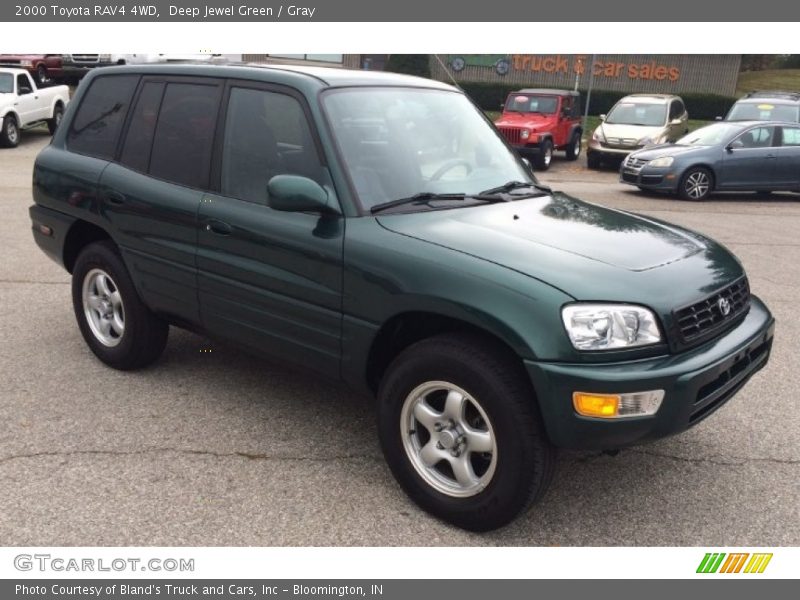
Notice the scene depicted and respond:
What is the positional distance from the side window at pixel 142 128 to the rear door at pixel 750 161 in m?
11.8

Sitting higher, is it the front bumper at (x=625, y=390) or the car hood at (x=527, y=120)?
the front bumper at (x=625, y=390)

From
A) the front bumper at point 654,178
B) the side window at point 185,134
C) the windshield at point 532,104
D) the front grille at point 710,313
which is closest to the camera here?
the front grille at point 710,313

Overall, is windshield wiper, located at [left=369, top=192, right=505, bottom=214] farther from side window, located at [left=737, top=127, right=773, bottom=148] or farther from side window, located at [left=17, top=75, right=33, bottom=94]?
side window, located at [left=17, top=75, right=33, bottom=94]

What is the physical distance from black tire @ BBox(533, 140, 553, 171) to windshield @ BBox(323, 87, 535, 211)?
1393 centimetres

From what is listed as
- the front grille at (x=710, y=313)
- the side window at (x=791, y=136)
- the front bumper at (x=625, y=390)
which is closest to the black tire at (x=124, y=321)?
the front bumper at (x=625, y=390)

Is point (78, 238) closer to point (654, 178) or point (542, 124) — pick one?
point (654, 178)

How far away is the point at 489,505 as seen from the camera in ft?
9.77

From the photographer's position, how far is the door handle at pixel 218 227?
3.68 metres

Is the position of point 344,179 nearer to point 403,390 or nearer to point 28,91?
point 403,390

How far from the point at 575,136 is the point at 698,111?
12.4 metres

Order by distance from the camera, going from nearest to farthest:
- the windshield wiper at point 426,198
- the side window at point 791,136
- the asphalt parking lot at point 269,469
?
the asphalt parking lot at point 269,469 < the windshield wiper at point 426,198 < the side window at point 791,136

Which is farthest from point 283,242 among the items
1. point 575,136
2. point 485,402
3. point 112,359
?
point 575,136

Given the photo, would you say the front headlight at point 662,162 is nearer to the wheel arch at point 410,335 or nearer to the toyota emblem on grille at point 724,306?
the toyota emblem on grille at point 724,306

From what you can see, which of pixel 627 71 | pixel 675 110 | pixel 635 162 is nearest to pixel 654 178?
pixel 635 162
